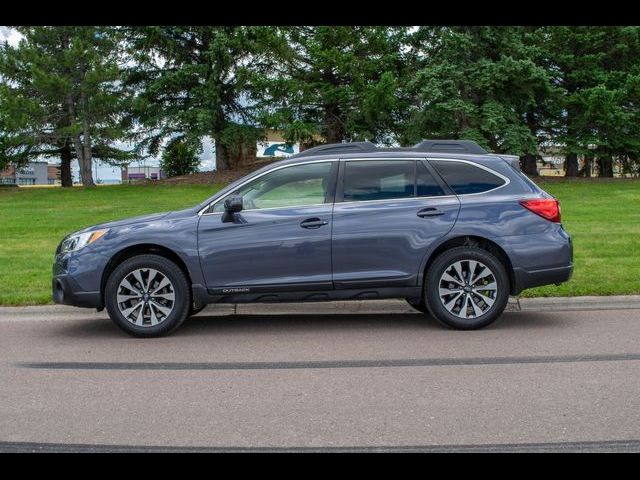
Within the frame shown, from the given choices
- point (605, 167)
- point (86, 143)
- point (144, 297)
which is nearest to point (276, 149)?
point (86, 143)

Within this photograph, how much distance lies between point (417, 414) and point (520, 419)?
0.64 m

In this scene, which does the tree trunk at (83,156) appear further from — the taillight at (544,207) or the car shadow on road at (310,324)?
the taillight at (544,207)

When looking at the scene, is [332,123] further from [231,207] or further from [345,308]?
[231,207]

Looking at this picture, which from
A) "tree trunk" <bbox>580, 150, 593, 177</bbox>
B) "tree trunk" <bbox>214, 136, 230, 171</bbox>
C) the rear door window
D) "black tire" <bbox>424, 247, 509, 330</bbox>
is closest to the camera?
"black tire" <bbox>424, 247, 509, 330</bbox>

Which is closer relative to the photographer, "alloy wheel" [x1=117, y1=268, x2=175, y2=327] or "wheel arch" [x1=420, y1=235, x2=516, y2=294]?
"alloy wheel" [x1=117, y1=268, x2=175, y2=327]

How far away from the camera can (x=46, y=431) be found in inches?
176

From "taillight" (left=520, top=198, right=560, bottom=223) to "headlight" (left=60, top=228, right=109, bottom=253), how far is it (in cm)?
428

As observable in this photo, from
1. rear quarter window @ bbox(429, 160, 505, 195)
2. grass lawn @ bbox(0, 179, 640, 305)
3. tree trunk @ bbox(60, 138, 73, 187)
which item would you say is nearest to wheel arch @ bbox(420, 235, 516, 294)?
rear quarter window @ bbox(429, 160, 505, 195)

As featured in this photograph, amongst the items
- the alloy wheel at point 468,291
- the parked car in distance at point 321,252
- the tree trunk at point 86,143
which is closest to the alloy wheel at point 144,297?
the parked car in distance at point 321,252

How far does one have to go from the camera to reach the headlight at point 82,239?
7270mm

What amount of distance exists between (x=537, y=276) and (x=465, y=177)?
4.12 feet

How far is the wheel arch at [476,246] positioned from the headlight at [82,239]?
3249 mm

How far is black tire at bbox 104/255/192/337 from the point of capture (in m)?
7.13

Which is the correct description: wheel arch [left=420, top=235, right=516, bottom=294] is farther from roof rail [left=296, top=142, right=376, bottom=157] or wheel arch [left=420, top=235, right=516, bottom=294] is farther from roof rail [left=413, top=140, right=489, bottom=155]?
roof rail [left=296, top=142, right=376, bottom=157]
